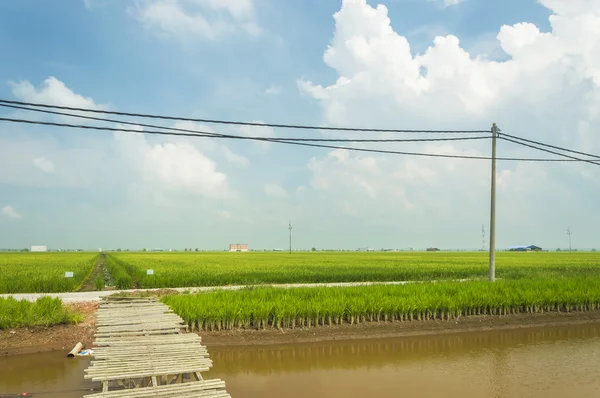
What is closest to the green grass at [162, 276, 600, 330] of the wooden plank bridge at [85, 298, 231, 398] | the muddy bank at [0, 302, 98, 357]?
the wooden plank bridge at [85, 298, 231, 398]

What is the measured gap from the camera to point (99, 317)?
1025cm

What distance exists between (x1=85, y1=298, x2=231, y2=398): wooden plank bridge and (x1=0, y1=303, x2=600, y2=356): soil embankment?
1.54 meters

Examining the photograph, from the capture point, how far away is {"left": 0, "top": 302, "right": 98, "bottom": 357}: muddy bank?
1071cm

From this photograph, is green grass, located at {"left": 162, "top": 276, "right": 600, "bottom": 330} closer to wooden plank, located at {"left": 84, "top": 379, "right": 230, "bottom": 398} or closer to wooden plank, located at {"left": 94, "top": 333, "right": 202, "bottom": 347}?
wooden plank, located at {"left": 94, "top": 333, "right": 202, "bottom": 347}

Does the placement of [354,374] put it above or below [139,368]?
below

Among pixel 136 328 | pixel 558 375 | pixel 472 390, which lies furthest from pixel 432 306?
pixel 136 328

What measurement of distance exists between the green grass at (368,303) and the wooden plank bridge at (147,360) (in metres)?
1.55

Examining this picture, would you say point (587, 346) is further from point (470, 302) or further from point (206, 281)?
point (206, 281)

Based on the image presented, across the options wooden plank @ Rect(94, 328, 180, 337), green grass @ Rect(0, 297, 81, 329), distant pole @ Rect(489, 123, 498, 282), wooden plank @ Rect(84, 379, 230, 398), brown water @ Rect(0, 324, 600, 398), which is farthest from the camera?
distant pole @ Rect(489, 123, 498, 282)

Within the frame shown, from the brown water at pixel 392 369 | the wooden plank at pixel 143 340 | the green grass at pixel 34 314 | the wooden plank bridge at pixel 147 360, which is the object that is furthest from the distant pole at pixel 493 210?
the green grass at pixel 34 314

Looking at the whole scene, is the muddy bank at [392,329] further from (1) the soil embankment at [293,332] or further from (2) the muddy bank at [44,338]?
(2) the muddy bank at [44,338]

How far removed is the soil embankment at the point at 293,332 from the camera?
433 inches

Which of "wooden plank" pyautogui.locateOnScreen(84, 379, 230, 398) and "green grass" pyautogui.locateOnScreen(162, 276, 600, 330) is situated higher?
"wooden plank" pyautogui.locateOnScreen(84, 379, 230, 398)

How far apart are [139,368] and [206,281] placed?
17088 millimetres
